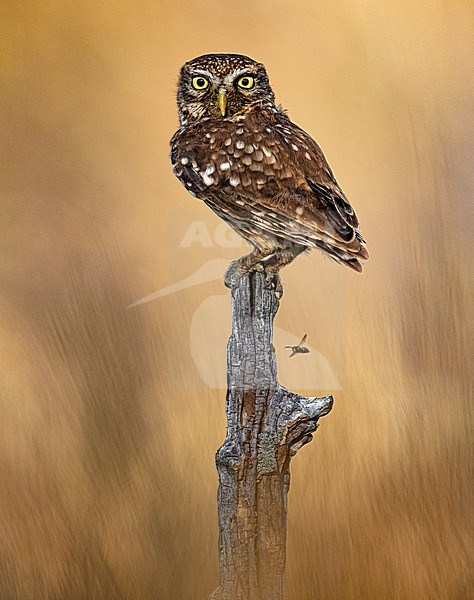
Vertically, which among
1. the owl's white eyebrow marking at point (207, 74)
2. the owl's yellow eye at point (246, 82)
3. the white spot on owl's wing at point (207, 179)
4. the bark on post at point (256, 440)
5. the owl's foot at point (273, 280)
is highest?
the owl's white eyebrow marking at point (207, 74)

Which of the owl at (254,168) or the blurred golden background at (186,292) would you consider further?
the blurred golden background at (186,292)

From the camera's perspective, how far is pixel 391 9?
5.25 ft

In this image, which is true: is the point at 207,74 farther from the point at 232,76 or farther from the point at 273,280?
the point at 273,280

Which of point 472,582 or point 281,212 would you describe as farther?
point 472,582

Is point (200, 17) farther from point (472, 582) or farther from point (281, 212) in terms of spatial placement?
point (472, 582)

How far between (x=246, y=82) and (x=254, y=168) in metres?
0.16

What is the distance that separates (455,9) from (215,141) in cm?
55

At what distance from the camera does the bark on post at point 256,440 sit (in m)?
1.55

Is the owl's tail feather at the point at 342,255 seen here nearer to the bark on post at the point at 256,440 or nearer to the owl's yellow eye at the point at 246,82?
the bark on post at the point at 256,440

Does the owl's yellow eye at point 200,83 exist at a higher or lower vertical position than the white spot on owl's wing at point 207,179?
higher

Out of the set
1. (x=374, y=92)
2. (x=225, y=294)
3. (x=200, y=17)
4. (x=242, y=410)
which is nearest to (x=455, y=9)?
(x=374, y=92)

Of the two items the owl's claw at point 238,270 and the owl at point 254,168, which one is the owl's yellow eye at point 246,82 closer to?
the owl at point 254,168

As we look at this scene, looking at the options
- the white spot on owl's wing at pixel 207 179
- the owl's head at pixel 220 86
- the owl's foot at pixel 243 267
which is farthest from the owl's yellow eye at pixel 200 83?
the owl's foot at pixel 243 267

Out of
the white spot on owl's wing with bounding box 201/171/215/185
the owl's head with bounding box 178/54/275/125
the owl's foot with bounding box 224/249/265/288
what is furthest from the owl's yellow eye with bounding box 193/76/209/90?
the owl's foot with bounding box 224/249/265/288
